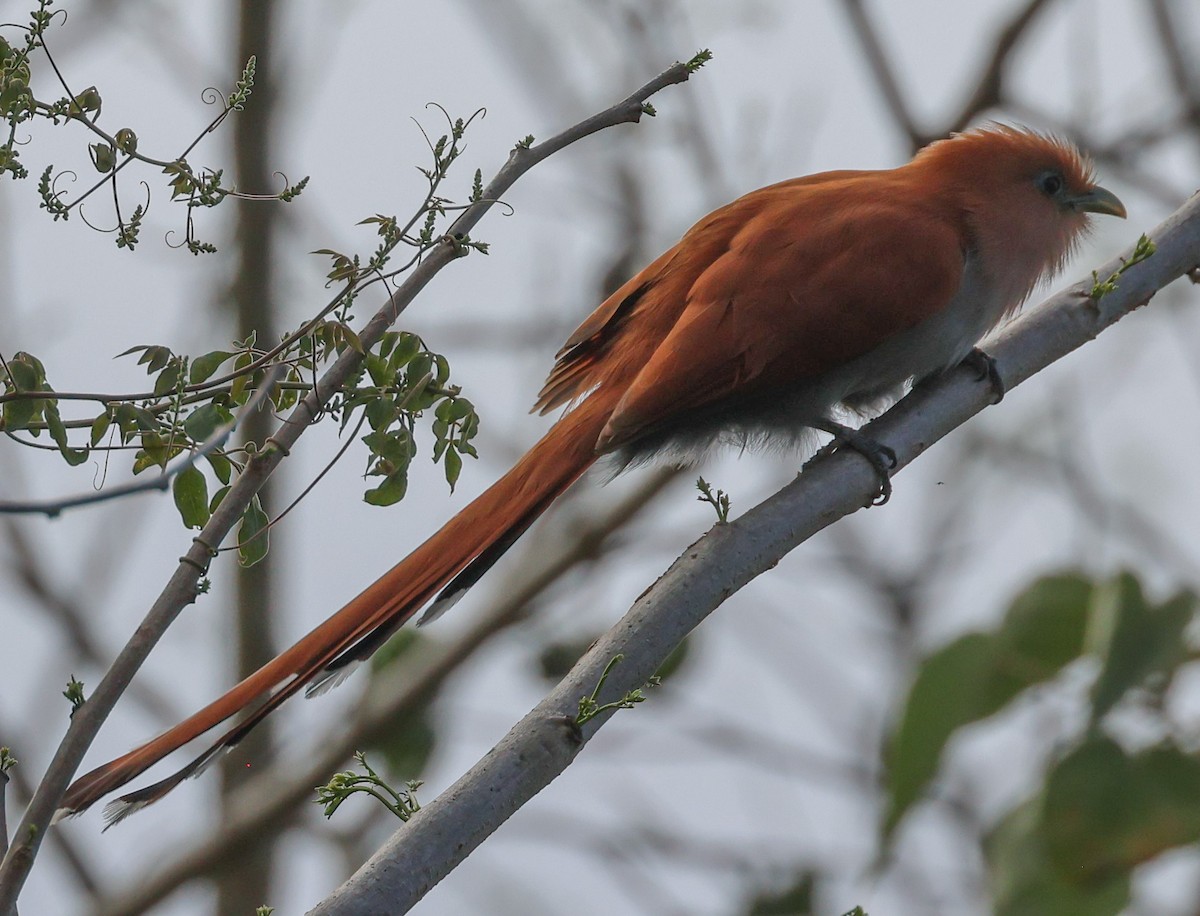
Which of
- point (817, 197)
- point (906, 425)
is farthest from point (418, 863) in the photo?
point (817, 197)

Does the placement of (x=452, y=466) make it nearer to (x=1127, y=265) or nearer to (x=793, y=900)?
(x=1127, y=265)

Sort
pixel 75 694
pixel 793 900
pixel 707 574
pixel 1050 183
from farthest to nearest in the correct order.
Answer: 1. pixel 1050 183
2. pixel 793 900
3. pixel 707 574
4. pixel 75 694

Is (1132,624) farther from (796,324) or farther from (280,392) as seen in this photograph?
(280,392)

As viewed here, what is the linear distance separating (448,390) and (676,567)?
45 cm

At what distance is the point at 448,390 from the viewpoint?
1785mm

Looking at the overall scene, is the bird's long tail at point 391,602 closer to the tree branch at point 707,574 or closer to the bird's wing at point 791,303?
the bird's wing at point 791,303

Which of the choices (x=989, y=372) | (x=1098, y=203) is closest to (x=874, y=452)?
(x=989, y=372)

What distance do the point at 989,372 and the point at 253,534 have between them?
1.58 m

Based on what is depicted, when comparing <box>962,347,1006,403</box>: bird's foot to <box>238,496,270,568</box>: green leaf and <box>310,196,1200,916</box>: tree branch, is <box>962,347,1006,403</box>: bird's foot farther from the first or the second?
<box>238,496,270,568</box>: green leaf

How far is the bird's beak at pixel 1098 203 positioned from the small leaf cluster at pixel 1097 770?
3.78 ft

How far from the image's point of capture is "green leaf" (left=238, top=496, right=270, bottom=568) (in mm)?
1694

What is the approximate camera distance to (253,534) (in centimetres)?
169

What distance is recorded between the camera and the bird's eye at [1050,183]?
11.7ft

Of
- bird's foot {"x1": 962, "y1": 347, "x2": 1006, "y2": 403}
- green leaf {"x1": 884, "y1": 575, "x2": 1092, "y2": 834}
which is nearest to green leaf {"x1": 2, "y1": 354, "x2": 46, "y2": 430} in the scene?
bird's foot {"x1": 962, "y1": 347, "x2": 1006, "y2": 403}
